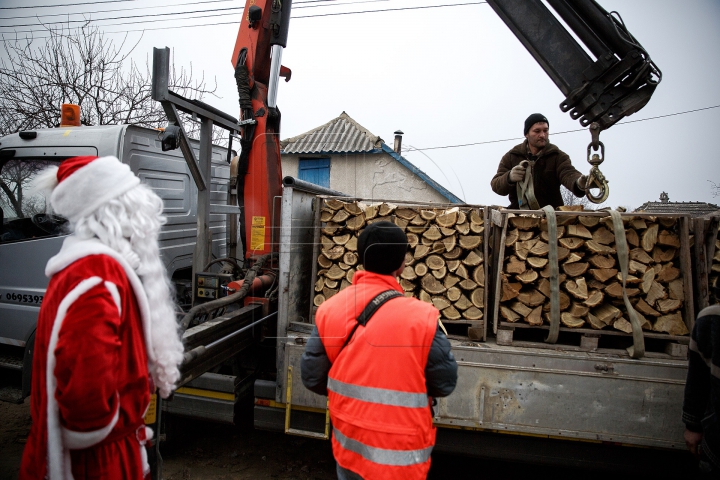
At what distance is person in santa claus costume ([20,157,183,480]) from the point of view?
1.11 m

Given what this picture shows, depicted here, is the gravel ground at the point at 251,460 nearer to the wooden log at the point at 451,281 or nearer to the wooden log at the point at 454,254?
the wooden log at the point at 451,281

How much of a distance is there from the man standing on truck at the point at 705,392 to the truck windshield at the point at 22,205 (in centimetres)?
469

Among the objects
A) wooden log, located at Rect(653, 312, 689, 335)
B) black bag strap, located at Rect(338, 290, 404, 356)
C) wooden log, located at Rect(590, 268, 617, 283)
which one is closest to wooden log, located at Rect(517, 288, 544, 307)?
wooden log, located at Rect(590, 268, 617, 283)

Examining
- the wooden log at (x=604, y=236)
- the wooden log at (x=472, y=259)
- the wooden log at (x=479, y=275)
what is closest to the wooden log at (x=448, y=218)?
the wooden log at (x=472, y=259)

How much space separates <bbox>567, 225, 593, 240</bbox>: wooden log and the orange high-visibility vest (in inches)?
64.7

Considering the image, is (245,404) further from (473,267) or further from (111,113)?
(111,113)

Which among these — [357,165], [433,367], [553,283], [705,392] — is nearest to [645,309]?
[553,283]

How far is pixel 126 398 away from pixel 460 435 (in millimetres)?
2140

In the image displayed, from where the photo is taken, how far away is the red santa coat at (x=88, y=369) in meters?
1.10

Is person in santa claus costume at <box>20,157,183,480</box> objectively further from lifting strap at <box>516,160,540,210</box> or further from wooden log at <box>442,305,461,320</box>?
lifting strap at <box>516,160,540,210</box>

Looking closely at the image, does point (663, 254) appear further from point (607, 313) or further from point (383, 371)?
point (383, 371)

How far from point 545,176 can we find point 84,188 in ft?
10.7

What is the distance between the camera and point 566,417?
8.05 ft

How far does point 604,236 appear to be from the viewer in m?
2.72
